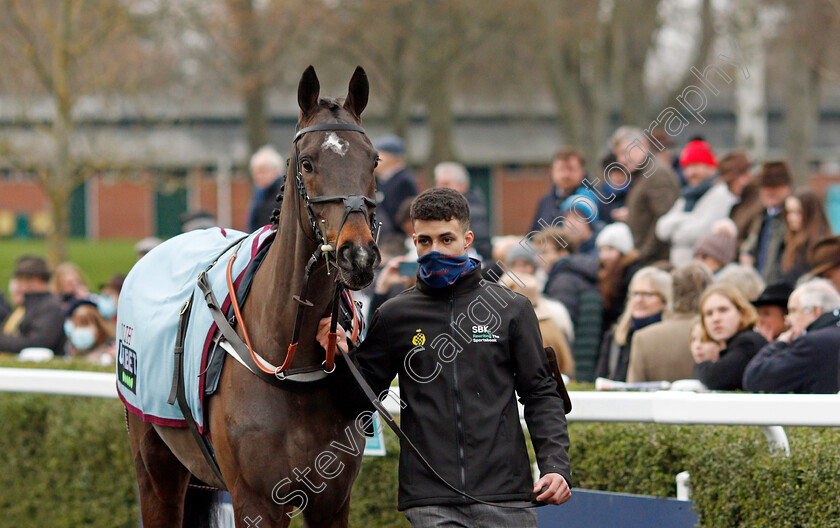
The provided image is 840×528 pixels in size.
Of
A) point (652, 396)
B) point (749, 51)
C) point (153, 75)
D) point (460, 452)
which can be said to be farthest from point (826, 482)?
point (153, 75)

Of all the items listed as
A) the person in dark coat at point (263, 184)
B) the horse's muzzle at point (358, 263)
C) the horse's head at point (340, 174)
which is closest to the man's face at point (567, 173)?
the person in dark coat at point (263, 184)

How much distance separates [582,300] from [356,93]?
3953mm

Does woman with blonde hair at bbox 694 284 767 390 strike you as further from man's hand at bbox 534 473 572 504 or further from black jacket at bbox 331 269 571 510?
man's hand at bbox 534 473 572 504

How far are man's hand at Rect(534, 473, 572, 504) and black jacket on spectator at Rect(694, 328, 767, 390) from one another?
2190 mm

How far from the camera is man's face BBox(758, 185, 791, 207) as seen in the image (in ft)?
23.8

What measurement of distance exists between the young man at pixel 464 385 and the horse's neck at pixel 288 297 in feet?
0.30

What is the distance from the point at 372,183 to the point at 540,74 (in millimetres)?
25686

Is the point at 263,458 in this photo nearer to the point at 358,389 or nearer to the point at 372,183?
the point at 358,389

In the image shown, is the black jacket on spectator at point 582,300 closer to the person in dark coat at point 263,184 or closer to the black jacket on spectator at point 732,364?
the black jacket on spectator at point 732,364

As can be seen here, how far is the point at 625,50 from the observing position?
1969 cm

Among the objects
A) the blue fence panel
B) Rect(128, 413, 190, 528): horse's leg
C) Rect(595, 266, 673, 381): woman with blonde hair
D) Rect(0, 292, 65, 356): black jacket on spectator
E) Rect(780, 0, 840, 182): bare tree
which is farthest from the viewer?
Rect(780, 0, 840, 182): bare tree

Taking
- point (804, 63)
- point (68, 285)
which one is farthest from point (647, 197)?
point (804, 63)

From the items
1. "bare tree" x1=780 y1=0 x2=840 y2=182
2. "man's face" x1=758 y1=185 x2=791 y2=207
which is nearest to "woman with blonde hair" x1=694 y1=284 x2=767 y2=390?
"man's face" x1=758 y1=185 x2=791 y2=207

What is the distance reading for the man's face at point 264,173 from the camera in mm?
8141
